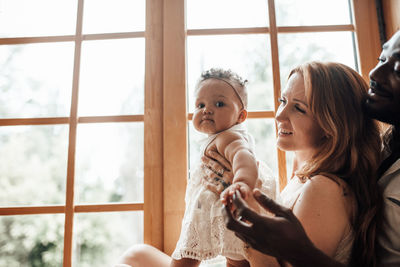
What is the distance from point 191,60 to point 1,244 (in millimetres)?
1255

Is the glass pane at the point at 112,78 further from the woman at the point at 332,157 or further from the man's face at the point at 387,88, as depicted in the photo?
the man's face at the point at 387,88

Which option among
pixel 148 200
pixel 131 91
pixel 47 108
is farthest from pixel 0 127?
pixel 148 200

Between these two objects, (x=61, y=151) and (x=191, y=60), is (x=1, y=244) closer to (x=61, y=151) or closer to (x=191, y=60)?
(x=61, y=151)

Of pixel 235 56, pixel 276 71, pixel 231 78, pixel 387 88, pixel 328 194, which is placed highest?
pixel 235 56

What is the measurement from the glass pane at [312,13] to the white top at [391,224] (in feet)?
2.78

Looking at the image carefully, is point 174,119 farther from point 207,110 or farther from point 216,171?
point 216,171

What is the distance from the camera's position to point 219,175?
990 millimetres

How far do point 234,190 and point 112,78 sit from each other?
967mm

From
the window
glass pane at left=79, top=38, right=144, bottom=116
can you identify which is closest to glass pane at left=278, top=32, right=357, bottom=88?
the window

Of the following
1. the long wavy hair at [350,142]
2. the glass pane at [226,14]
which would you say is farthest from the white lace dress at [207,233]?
the glass pane at [226,14]

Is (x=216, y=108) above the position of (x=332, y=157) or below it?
above

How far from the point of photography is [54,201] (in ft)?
4.33

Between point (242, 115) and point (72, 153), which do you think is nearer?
point (242, 115)

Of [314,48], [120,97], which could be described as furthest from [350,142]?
[120,97]
